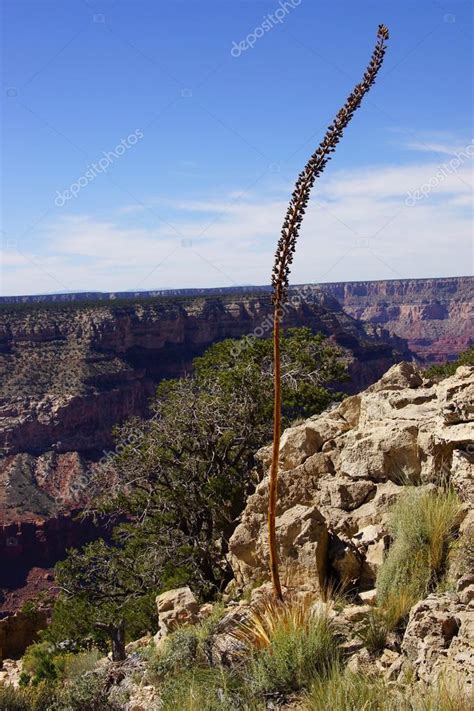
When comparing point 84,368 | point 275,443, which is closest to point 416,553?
point 275,443

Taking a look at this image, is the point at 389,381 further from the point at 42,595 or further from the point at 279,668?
the point at 42,595

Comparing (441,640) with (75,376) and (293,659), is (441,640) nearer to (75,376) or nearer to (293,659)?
(293,659)

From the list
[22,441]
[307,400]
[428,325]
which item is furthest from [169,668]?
[428,325]

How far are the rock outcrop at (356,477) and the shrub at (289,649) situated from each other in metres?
1.11

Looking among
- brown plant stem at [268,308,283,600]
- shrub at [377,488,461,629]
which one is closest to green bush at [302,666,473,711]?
shrub at [377,488,461,629]

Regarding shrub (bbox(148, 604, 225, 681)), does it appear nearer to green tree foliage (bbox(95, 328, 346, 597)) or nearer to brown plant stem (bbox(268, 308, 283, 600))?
brown plant stem (bbox(268, 308, 283, 600))

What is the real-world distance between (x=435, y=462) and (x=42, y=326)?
63314 mm

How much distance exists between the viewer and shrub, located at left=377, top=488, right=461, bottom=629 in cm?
557

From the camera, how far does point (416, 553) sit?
5953 millimetres

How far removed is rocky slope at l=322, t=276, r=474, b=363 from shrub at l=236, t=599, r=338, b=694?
14305cm

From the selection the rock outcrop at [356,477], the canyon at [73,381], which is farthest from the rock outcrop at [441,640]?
the canyon at [73,381]

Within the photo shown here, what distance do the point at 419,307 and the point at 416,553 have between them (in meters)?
166

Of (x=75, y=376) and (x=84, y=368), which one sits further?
(x=84, y=368)

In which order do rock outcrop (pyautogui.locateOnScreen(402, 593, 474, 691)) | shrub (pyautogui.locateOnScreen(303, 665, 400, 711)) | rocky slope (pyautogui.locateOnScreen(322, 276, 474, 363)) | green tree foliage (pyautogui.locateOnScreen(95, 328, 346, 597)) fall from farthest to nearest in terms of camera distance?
rocky slope (pyautogui.locateOnScreen(322, 276, 474, 363)), green tree foliage (pyautogui.locateOnScreen(95, 328, 346, 597)), rock outcrop (pyautogui.locateOnScreen(402, 593, 474, 691)), shrub (pyautogui.locateOnScreen(303, 665, 400, 711))
